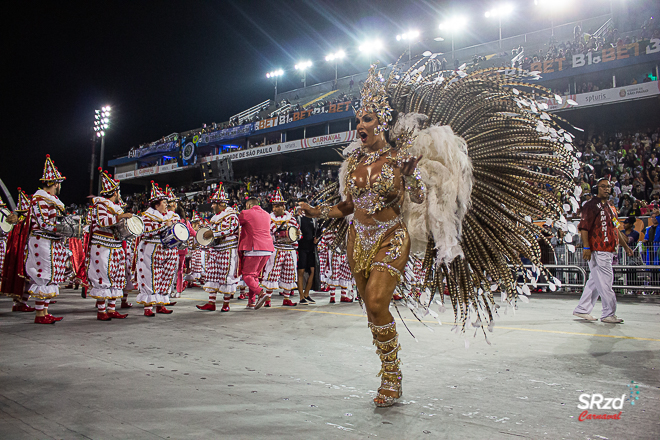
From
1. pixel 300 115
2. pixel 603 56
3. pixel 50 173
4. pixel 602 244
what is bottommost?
pixel 602 244

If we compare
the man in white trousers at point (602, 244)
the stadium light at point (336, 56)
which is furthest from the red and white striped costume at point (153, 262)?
the stadium light at point (336, 56)

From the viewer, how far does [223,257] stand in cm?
777

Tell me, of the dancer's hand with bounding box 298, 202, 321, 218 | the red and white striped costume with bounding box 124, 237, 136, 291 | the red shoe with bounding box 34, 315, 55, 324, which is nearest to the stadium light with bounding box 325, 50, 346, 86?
the red and white striped costume with bounding box 124, 237, 136, 291

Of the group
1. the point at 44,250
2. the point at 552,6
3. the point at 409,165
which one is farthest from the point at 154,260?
the point at 552,6

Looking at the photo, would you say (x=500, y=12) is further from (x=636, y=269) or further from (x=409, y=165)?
(x=409, y=165)

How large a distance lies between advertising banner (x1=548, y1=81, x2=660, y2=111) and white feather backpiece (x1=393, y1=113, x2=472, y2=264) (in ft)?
52.9

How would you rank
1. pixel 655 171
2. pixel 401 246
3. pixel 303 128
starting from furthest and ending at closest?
pixel 303 128
pixel 655 171
pixel 401 246

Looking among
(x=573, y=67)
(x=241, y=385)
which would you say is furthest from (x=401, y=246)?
(x=573, y=67)

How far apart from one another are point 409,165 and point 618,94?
19.8 metres

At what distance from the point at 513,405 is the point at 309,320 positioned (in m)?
3.98

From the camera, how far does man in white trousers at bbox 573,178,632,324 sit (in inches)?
231

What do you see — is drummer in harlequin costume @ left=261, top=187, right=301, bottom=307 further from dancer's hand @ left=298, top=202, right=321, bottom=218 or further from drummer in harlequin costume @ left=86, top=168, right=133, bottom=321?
dancer's hand @ left=298, top=202, right=321, bottom=218

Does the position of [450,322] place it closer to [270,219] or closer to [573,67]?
[270,219]

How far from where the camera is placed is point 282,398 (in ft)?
9.57
